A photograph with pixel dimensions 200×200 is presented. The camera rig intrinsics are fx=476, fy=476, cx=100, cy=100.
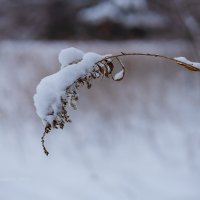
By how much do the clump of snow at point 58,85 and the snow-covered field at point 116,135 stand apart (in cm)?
94

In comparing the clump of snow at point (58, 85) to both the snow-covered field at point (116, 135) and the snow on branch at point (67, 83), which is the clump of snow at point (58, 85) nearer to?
the snow on branch at point (67, 83)

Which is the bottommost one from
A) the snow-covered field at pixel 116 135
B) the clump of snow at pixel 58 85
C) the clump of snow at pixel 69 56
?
A: the clump of snow at pixel 58 85

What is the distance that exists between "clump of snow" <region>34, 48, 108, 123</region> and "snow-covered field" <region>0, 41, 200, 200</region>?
937mm

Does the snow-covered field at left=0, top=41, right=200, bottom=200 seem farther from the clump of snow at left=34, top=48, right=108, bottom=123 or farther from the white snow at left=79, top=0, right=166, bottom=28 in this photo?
the white snow at left=79, top=0, right=166, bottom=28

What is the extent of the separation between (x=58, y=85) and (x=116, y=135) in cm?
329

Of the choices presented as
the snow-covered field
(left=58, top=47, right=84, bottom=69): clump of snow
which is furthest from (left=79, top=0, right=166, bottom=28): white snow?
(left=58, top=47, right=84, bottom=69): clump of snow

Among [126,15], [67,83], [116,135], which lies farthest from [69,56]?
[126,15]

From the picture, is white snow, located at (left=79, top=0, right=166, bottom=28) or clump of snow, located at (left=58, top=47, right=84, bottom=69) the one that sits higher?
white snow, located at (left=79, top=0, right=166, bottom=28)

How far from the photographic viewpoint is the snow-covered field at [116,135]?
11.3 feet

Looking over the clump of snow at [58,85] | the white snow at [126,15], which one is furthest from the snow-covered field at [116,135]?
the white snow at [126,15]

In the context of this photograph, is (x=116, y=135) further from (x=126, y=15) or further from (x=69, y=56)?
(x=126, y=15)

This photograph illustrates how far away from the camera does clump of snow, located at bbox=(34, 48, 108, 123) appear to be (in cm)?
122

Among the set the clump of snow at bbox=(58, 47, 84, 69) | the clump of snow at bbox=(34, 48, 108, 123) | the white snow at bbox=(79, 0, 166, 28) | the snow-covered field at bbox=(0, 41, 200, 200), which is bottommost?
the clump of snow at bbox=(34, 48, 108, 123)

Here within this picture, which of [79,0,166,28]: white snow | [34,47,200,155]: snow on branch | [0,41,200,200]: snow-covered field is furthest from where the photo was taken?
[79,0,166,28]: white snow
